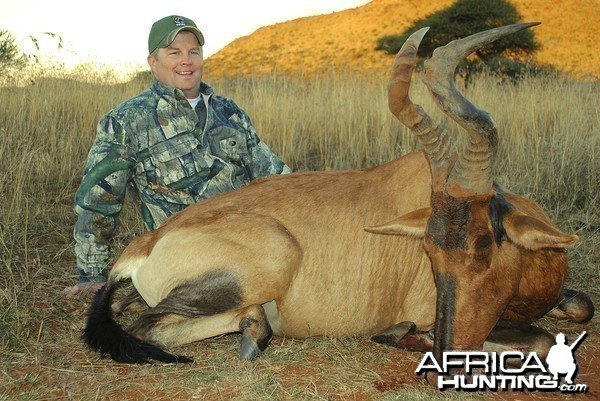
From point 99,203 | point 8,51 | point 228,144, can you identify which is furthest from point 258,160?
point 8,51

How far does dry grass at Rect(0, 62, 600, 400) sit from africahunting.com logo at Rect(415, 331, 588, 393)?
130 millimetres

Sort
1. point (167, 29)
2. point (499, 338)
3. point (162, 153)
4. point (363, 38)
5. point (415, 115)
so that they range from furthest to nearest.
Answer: point (363, 38)
point (167, 29)
point (162, 153)
point (499, 338)
point (415, 115)

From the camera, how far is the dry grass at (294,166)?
401 centimetres

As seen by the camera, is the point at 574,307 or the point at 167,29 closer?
the point at 574,307

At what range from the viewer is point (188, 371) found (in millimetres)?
4152

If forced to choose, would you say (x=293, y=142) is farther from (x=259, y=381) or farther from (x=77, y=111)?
(x=259, y=381)

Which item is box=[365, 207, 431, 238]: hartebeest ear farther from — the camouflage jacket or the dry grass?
the camouflage jacket

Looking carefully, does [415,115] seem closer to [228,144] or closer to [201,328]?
[201,328]

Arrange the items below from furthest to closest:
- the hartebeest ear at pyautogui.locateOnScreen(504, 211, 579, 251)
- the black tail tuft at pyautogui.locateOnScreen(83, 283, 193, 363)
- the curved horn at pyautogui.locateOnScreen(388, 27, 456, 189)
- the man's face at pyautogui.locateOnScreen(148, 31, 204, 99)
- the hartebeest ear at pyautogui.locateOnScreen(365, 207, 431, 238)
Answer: the man's face at pyautogui.locateOnScreen(148, 31, 204, 99) < the black tail tuft at pyautogui.locateOnScreen(83, 283, 193, 363) < the hartebeest ear at pyautogui.locateOnScreen(365, 207, 431, 238) < the curved horn at pyautogui.locateOnScreen(388, 27, 456, 189) < the hartebeest ear at pyautogui.locateOnScreen(504, 211, 579, 251)

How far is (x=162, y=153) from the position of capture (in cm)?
580

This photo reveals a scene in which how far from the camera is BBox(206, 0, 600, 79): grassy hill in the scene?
36.1m

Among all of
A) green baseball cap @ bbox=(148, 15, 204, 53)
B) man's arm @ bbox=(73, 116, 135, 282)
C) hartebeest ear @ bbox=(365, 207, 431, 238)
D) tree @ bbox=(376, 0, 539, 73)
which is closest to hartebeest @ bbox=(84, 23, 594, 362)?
hartebeest ear @ bbox=(365, 207, 431, 238)

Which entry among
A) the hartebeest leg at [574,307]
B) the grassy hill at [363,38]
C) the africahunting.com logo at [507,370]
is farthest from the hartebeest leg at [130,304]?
the grassy hill at [363,38]

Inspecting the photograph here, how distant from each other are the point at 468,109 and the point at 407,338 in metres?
1.57
